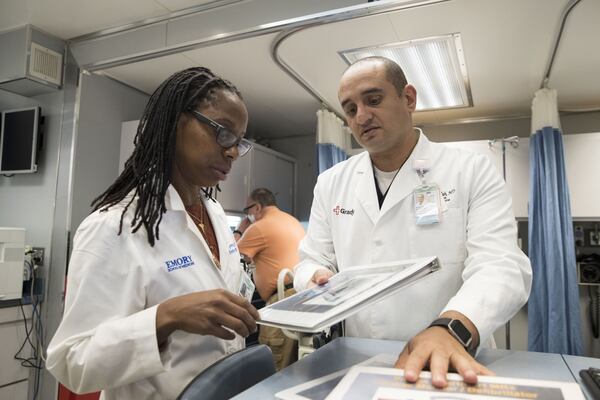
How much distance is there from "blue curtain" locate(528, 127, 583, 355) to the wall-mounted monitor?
132 inches

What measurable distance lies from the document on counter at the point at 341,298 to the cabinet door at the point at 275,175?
3042mm

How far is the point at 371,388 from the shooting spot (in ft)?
1.70

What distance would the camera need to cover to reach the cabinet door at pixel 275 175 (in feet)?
12.9

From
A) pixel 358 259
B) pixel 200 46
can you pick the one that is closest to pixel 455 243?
pixel 358 259

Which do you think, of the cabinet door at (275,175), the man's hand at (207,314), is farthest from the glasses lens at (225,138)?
the cabinet door at (275,175)

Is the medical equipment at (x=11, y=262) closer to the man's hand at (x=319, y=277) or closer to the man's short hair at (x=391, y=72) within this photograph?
the man's hand at (x=319, y=277)

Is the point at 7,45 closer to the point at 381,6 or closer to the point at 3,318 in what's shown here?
the point at 3,318

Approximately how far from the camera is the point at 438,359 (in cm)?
58

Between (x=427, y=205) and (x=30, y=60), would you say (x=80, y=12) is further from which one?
(x=427, y=205)

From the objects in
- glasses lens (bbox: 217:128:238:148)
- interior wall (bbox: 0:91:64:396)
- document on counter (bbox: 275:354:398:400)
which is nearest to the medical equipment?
interior wall (bbox: 0:91:64:396)

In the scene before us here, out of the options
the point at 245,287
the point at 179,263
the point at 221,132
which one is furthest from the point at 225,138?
the point at 245,287

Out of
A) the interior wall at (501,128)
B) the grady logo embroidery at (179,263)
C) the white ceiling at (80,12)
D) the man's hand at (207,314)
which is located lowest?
the man's hand at (207,314)

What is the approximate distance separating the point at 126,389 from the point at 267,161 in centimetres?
336

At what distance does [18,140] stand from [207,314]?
2.83m
